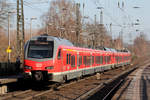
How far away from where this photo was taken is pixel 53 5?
57875mm

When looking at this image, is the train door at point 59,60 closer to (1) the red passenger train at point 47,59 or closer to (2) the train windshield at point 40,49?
(1) the red passenger train at point 47,59

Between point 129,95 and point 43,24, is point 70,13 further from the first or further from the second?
point 129,95

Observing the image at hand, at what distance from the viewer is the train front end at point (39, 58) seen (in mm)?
15641

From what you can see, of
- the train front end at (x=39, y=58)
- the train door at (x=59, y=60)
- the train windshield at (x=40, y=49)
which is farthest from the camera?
the train door at (x=59, y=60)

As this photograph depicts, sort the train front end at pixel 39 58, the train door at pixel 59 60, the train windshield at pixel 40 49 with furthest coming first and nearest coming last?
the train door at pixel 59 60 → the train windshield at pixel 40 49 → the train front end at pixel 39 58

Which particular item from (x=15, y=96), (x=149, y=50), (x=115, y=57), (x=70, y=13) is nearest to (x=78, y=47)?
(x=15, y=96)

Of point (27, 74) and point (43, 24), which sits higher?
point (43, 24)

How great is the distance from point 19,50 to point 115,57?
68.7 feet

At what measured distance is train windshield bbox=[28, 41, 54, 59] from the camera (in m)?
16.0

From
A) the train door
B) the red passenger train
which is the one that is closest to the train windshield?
the red passenger train

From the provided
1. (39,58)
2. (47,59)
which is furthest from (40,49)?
(47,59)

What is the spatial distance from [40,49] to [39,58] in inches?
25.0

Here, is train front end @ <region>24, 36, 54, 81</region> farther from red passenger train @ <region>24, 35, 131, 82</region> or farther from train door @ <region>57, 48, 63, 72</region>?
train door @ <region>57, 48, 63, 72</region>

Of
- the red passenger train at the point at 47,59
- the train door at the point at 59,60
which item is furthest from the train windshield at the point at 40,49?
the train door at the point at 59,60
